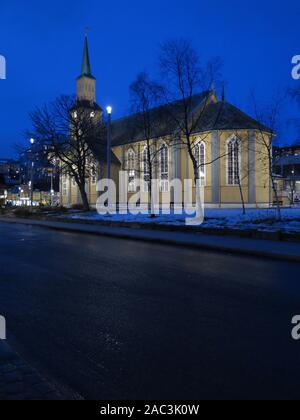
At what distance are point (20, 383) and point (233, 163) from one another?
43.7 meters

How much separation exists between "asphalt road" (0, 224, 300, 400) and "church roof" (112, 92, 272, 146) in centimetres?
1947

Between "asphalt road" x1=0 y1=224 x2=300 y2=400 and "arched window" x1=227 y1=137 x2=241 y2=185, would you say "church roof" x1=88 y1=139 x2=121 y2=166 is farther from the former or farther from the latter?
"asphalt road" x1=0 y1=224 x2=300 y2=400

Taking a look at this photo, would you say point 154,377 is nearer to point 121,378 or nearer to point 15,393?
point 121,378

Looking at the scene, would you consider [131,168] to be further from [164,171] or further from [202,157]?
[202,157]

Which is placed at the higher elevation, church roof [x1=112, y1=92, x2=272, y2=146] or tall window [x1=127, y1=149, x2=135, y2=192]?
church roof [x1=112, y1=92, x2=272, y2=146]

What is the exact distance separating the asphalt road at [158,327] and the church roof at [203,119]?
19.5 meters

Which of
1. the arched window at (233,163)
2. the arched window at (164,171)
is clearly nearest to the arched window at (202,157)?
the arched window at (233,163)

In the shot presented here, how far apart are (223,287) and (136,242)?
32.2ft

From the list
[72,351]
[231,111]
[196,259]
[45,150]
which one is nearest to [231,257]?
[196,259]

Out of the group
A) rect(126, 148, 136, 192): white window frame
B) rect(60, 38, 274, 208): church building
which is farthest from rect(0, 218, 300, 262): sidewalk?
rect(126, 148, 136, 192): white window frame

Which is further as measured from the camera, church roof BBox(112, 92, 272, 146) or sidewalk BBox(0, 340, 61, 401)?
church roof BBox(112, 92, 272, 146)

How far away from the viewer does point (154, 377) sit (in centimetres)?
396

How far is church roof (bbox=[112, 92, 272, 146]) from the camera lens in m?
29.6

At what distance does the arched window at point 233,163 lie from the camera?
146ft
